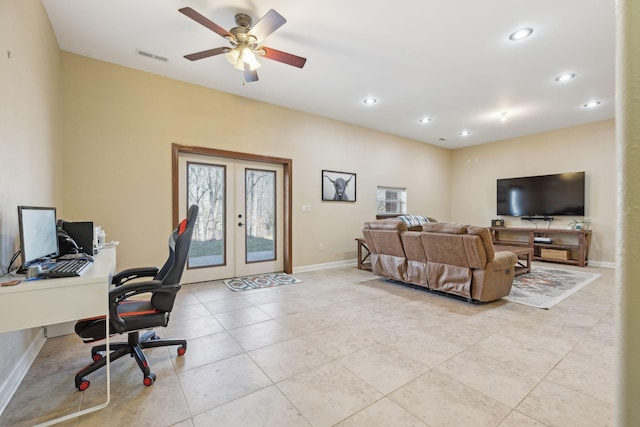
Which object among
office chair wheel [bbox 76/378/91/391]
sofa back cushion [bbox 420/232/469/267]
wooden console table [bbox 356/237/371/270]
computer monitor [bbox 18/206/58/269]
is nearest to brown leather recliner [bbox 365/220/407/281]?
sofa back cushion [bbox 420/232/469/267]

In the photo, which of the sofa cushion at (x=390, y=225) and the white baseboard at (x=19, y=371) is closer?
the white baseboard at (x=19, y=371)

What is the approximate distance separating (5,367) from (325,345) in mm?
2117

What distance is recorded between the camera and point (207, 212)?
4469 millimetres

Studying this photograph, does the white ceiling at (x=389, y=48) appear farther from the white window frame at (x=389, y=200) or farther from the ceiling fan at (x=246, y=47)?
the white window frame at (x=389, y=200)

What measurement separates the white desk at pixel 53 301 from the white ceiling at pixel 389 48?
2.51m

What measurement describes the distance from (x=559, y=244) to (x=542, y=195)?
1.13 m

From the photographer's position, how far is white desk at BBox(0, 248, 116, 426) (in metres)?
1.46

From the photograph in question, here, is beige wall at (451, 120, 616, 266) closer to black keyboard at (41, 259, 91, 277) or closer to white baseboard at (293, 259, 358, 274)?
white baseboard at (293, 259, 358, 274)

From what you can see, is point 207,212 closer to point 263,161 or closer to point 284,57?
point 263,161

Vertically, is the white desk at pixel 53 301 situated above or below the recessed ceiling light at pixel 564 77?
below

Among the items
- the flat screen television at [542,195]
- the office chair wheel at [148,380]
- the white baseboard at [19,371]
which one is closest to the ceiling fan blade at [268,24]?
the office chair wheel at [148,380]

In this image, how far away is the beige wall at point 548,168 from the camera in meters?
5.80

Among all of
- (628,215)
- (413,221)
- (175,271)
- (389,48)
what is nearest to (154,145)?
(175,271)

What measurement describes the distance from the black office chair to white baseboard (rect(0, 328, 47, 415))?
1.13 ft
